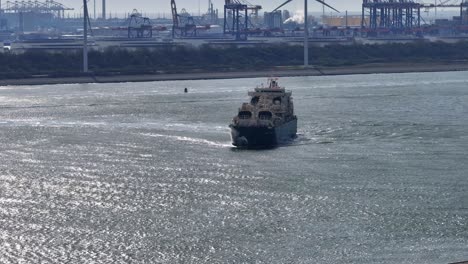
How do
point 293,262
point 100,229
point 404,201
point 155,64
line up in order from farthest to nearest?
point 155,64
point 404,201
point 100,229
point 293,262

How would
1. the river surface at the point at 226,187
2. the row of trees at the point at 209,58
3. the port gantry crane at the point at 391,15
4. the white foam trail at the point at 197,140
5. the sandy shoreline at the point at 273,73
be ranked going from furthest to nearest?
1. the port gantry crane at the point at 391,15
2. the row of trees at the point at 209,58
3. the sandy shoreline at the point at 273,73
4. the white foam trail at the point at 197,140
5. the river surface at the point at 226,187

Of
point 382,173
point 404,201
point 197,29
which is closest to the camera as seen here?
point 404,201

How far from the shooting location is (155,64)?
8588cm

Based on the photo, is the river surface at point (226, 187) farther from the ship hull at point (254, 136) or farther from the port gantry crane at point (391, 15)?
the port gantry crane at point (391, 15)

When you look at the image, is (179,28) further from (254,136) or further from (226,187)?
(226,187)

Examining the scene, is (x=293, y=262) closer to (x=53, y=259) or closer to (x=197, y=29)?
(x=53, y=259)

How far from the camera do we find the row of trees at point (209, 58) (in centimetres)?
8150

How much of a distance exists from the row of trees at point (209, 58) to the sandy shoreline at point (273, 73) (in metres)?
1.82

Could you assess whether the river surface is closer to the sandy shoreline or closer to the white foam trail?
the white foam trail

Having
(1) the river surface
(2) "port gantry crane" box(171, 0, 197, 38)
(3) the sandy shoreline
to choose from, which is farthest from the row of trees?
(2) "port gantry crane" box(171, 0, 197, 38)

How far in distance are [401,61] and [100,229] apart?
2608 inches

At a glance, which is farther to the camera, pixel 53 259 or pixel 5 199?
pixel 5 199

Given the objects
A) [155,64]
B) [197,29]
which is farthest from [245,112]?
[197,29]

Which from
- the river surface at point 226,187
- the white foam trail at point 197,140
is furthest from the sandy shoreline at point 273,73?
the white foam trail at point 197,140
